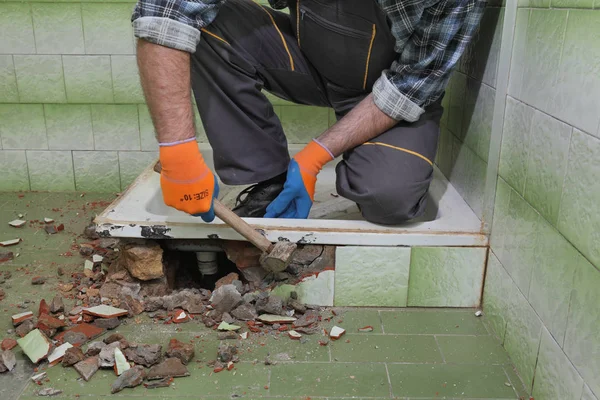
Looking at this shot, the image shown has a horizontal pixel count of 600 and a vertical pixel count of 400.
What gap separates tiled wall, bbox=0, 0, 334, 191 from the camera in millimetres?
2402

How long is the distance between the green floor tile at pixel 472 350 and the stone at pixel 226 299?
0.55 m

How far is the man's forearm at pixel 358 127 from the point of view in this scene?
168 cm

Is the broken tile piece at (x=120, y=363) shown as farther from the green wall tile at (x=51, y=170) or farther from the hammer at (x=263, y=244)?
the green wall tile at (x=51, y=170)

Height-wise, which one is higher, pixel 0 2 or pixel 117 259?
pixel 0 2

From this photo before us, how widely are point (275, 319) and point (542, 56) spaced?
92 cm

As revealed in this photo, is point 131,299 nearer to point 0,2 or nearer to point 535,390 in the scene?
point 535,390

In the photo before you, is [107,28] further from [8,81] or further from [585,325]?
[585,325]

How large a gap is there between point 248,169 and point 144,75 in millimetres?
444

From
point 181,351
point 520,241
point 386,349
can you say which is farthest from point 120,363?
point 520,241

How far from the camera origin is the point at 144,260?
1.69 m

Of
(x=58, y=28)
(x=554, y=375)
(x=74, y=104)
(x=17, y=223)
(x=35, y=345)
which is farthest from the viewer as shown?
(x=74, y=104)

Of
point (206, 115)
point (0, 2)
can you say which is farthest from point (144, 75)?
point (0, 2)

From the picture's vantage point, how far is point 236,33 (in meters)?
1.77

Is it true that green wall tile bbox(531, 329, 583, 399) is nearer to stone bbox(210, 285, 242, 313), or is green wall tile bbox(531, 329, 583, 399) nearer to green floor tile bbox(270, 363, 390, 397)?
green floor tile bbox(270, 363, 390, 397)
